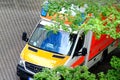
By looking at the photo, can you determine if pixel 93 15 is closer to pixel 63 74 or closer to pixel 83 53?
pixel 63 74

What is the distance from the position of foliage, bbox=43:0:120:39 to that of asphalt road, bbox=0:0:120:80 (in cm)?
474

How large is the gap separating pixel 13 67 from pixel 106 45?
3280 millimetres

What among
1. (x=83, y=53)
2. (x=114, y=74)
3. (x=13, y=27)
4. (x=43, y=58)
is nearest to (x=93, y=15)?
(x=114, y=74)

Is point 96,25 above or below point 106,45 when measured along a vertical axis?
above

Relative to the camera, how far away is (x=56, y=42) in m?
10.9

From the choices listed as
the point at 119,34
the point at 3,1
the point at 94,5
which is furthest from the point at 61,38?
the point at 3,1

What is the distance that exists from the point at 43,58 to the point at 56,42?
2.23ft

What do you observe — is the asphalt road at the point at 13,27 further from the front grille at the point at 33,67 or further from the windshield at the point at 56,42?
the windshield at the point at 56,42

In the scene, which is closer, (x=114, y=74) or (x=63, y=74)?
(x=63, y=74)

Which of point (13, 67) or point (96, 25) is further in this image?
point (13, 67)

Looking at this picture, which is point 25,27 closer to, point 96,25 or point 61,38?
point 61,38

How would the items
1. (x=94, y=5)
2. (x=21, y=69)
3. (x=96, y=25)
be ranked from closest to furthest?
(x=96, y=25), (x=94, y=5), (x=21, y=69)

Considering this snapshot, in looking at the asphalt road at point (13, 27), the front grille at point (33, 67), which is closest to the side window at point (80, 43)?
the front grille at point (33, 67)

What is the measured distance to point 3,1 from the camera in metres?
17.0
